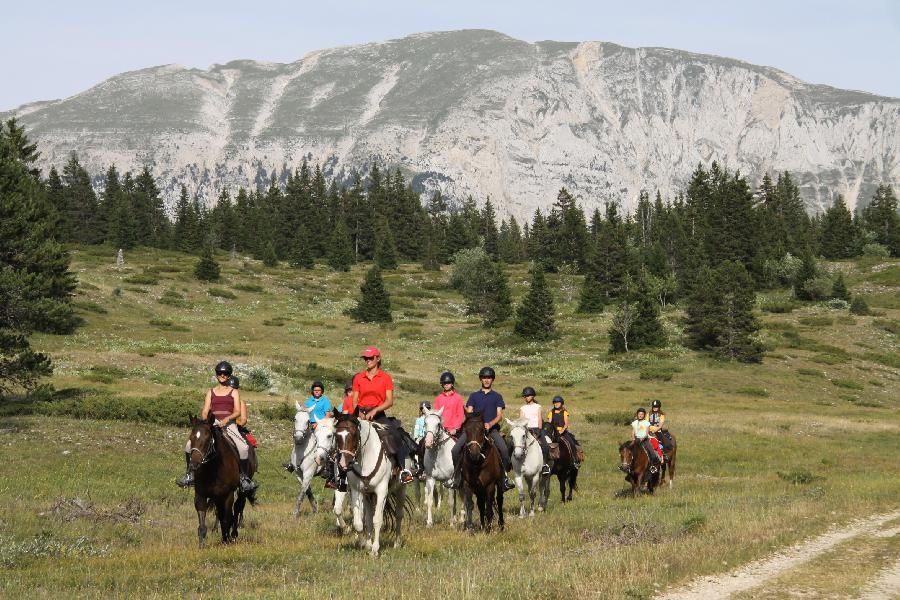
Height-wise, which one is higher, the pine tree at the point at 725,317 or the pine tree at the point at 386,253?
the pine tree at the point at 386,253

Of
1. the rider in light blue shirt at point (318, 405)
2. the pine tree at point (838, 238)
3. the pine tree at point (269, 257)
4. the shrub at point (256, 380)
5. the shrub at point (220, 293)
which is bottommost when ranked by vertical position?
the shrub at point (256, 380)

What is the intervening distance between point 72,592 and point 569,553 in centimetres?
762

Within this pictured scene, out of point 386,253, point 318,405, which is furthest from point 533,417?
point 386,253

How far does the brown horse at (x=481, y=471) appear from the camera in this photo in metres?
13.7

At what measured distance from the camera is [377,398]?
1301cm

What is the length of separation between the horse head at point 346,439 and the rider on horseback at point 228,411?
88.8 inches

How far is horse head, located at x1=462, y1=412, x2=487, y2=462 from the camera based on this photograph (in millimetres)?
13469

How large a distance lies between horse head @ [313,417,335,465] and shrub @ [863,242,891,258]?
14243 centimetres

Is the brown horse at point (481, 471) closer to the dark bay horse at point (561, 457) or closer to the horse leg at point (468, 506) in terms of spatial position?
the horse leg at point (468, 506)

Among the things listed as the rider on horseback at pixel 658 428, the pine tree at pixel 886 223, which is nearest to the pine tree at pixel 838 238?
the pine tree at pixel 886 223

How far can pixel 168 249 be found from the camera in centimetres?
13812

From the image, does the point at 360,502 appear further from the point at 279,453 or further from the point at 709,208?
the point at 709,208

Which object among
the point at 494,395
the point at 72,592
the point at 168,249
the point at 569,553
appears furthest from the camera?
the point at 168,249

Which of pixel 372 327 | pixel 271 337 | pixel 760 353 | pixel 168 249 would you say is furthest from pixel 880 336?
pixel 168 249
